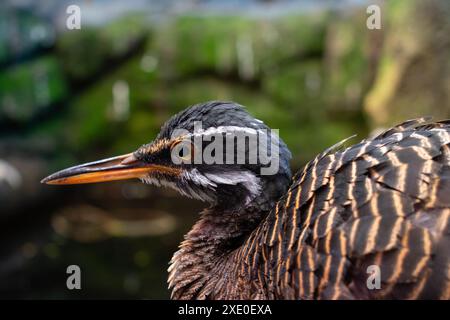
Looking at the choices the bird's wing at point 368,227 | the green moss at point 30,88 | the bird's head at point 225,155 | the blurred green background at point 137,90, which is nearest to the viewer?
the bird's wing at point 368,227

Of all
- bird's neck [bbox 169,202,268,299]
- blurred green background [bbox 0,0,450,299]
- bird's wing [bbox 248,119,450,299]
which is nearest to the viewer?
bird's wing [bbox 248,119,450,299]

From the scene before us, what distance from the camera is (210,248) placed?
4312mm

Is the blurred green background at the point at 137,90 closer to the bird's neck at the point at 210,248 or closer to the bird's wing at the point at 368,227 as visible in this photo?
the bird's neck at the point at 210,248

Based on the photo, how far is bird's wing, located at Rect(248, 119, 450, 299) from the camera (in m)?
3.18

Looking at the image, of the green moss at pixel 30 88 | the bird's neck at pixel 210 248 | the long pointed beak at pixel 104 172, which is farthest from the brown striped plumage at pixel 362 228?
the green moss at pixel 30 88

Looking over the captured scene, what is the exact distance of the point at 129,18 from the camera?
12.4 metres

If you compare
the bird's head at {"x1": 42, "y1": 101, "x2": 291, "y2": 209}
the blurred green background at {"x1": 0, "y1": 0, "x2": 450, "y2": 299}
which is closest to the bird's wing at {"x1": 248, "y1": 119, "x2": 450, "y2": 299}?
the bird's head at {"x1": 42, "y1": 101, "x2": 291, "y2": 209}

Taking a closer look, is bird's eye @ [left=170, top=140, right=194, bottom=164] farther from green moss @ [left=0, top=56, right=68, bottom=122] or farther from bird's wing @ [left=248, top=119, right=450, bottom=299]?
green moss @ [left=0, top=56, right=68, bottom=122]

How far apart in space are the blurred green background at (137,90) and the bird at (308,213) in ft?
19.9

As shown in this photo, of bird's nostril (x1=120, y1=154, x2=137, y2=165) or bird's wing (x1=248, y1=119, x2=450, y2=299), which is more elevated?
bird's nostril (x1=120, y1=154, x2=137, y2=165)

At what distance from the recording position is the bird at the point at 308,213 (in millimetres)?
3221

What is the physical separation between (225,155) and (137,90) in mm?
8062
